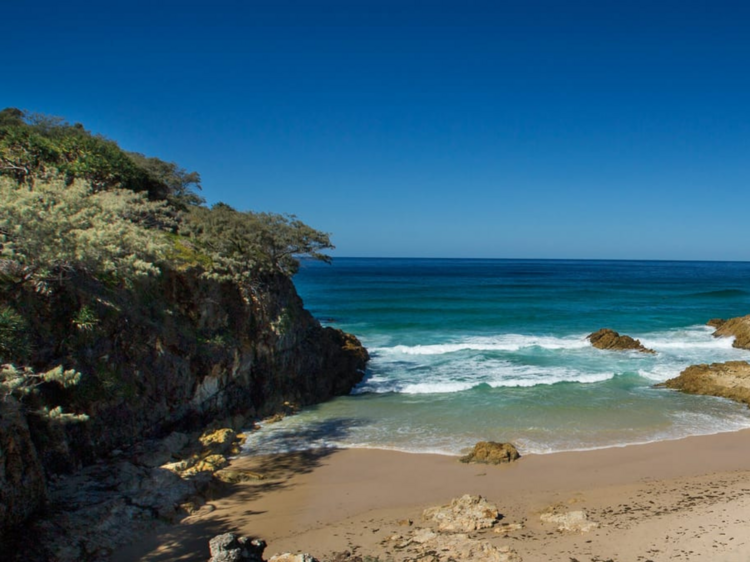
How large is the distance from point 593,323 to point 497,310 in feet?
26.8

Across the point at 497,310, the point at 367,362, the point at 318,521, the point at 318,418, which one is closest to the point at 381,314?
the point at 497,310

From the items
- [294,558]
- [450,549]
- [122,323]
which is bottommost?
[450,549]

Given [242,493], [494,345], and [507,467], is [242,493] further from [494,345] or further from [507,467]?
[494,345]

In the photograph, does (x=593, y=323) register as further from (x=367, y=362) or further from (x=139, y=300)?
(x=139, y=300)

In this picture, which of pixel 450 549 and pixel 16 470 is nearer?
pixel 16 470

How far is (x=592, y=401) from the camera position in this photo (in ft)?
51.0

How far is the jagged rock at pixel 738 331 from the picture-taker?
24.5 m

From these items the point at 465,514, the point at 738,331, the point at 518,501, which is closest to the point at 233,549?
the point at 465,514

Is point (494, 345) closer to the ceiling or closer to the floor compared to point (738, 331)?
closer to the floor

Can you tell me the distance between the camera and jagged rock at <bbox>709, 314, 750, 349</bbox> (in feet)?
80.3

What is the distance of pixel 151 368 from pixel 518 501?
29.6 ft

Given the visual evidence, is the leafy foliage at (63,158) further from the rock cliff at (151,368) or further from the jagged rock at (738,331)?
the jagged rock at (738,331)

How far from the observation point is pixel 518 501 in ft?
29.3

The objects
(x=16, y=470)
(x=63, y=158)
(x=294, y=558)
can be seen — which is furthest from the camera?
(x=63, y=158)
